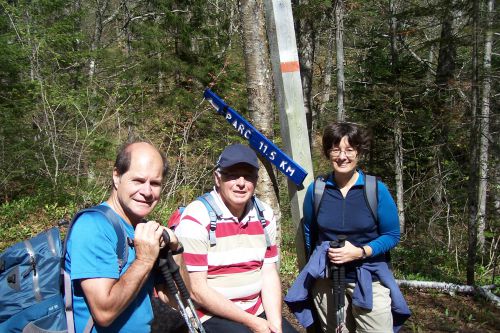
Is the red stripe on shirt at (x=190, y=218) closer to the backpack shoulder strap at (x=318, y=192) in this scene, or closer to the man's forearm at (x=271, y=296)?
the man's forearm at (x=271, y=296)

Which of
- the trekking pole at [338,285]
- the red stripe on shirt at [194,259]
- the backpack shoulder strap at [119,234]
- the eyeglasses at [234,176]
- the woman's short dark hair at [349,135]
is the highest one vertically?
the woman's short dark hair at [349,135]

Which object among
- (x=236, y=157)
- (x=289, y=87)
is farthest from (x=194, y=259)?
(x=289, y=87)

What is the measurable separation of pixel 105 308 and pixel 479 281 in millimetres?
6780

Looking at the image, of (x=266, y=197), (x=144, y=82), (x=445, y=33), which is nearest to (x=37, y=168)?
(x=144, y=82)

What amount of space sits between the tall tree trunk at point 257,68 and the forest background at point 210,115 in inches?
1.4

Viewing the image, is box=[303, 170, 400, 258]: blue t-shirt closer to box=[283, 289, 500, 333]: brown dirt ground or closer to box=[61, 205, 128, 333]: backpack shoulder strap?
box=[61, 205, 128, 333]: backpack shoulder strap

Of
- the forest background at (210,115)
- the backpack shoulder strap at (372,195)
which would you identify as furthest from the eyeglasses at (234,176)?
the forest background at (210,115)

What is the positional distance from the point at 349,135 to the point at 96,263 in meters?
1.84

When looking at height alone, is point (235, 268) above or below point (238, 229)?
below

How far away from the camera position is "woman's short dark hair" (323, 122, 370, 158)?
9.74 ft

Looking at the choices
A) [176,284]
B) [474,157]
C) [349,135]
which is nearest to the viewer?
[176,284]

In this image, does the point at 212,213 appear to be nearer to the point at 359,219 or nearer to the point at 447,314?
the point at 359,219

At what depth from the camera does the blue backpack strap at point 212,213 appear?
2633 millimetres

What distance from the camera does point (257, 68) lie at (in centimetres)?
368
